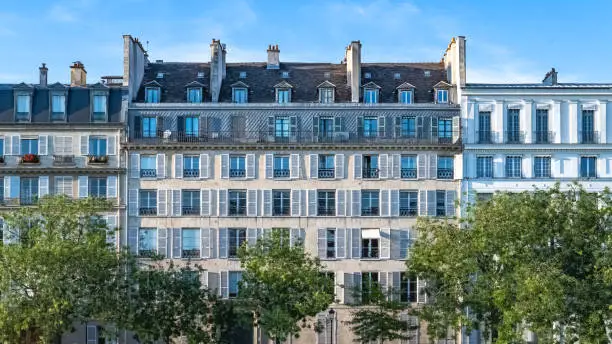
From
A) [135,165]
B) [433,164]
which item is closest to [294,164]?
[433,164]

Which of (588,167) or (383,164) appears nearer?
(588,167)

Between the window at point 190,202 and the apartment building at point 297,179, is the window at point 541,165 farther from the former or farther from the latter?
the window at point 190,202

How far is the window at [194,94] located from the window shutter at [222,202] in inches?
240

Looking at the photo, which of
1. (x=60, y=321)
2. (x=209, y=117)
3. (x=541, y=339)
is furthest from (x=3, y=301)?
(x=541, y=339)

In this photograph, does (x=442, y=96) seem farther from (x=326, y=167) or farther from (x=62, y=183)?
(x=62, y=183)

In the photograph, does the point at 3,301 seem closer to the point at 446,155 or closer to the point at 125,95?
the point at 125,95

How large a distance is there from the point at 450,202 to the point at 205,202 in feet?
Answer: 50.0

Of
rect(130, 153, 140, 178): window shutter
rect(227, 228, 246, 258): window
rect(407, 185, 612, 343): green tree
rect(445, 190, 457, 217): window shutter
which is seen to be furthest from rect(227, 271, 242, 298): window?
rect(407, 185, 612, 343): green tree

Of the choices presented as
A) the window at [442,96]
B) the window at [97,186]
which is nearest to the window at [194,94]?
the window at [97,186]

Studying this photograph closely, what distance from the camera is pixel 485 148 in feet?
228

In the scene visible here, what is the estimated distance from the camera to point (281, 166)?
70250mm

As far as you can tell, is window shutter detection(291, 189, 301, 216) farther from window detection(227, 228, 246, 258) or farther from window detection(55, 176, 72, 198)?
window detection(55, 176, 72, 198)

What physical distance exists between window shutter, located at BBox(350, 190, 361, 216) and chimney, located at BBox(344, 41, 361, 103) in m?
5.85

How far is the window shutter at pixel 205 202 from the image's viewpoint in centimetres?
6975
